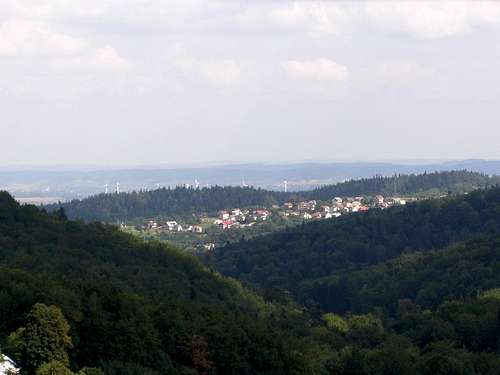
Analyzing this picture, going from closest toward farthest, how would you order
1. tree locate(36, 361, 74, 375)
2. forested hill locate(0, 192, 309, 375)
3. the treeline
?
tree locate(36, 361, 74, 375), forested hill locate(0, 192, 309, 375), the treeline

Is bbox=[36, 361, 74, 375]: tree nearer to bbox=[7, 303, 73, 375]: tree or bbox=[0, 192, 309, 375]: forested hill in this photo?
bbox=[7, 303, 73, 375]: tree

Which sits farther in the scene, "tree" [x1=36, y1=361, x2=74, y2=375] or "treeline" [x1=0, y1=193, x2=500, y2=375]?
"treeline" [x1=0, y1=193, x2=500, y2=375]

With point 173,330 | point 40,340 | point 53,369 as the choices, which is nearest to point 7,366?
point 53,369

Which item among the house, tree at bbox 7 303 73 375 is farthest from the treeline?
the house

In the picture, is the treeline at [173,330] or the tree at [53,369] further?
the treeline at [173,330]

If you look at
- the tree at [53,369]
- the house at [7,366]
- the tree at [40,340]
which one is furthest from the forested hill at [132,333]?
the tree at [53,369]

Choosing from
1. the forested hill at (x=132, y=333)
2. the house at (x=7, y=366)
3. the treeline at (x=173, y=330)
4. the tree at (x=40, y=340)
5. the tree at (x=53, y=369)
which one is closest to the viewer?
the house at (x=7, y=366)

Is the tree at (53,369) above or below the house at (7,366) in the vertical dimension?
below

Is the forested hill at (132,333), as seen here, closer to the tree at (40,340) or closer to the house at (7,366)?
the tree at (40,340)

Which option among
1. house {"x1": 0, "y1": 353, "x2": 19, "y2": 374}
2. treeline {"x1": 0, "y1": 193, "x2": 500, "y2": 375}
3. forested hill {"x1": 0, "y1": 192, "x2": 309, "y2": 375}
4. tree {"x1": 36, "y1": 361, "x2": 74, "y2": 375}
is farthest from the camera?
treeline {"x1": 0, "y1": 193, "x2": 500, "y2": 375}
